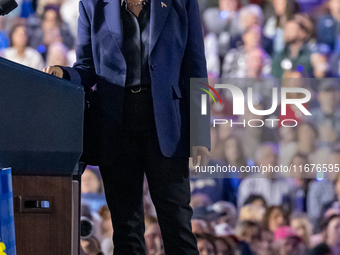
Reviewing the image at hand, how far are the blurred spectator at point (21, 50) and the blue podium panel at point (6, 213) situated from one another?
122 centimetres

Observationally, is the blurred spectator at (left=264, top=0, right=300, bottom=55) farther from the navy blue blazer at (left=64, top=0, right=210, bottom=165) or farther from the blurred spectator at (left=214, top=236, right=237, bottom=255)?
the blurred spectator at (left=214, top=236, right=237, bottom=255)

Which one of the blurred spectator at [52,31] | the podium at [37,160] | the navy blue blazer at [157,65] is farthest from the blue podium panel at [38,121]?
the blurred spectator at [52,31]

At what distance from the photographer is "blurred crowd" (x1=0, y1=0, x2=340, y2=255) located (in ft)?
5.24

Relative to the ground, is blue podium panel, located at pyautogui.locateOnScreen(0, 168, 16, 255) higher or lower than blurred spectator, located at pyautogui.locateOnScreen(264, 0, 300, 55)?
lower

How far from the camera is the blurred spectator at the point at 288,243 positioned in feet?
5.25

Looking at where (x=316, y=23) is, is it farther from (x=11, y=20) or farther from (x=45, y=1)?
(x=11, y=20)

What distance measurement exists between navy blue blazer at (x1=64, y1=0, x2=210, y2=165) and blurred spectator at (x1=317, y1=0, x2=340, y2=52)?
2.65 ft

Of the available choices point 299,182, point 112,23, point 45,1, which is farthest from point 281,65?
point 45,1

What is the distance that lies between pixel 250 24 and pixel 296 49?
252mm

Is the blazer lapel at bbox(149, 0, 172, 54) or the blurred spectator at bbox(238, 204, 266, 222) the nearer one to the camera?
the blazer lapel at bbox(149, 0, 172, 54)

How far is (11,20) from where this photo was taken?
5.73 ft

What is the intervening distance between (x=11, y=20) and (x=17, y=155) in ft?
4.44

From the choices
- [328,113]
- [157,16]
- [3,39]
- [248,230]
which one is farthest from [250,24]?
[3,39]

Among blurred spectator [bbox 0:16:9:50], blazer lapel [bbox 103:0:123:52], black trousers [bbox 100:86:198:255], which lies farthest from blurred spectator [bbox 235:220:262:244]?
blurred spectator [bbox 0:16:9:50]
